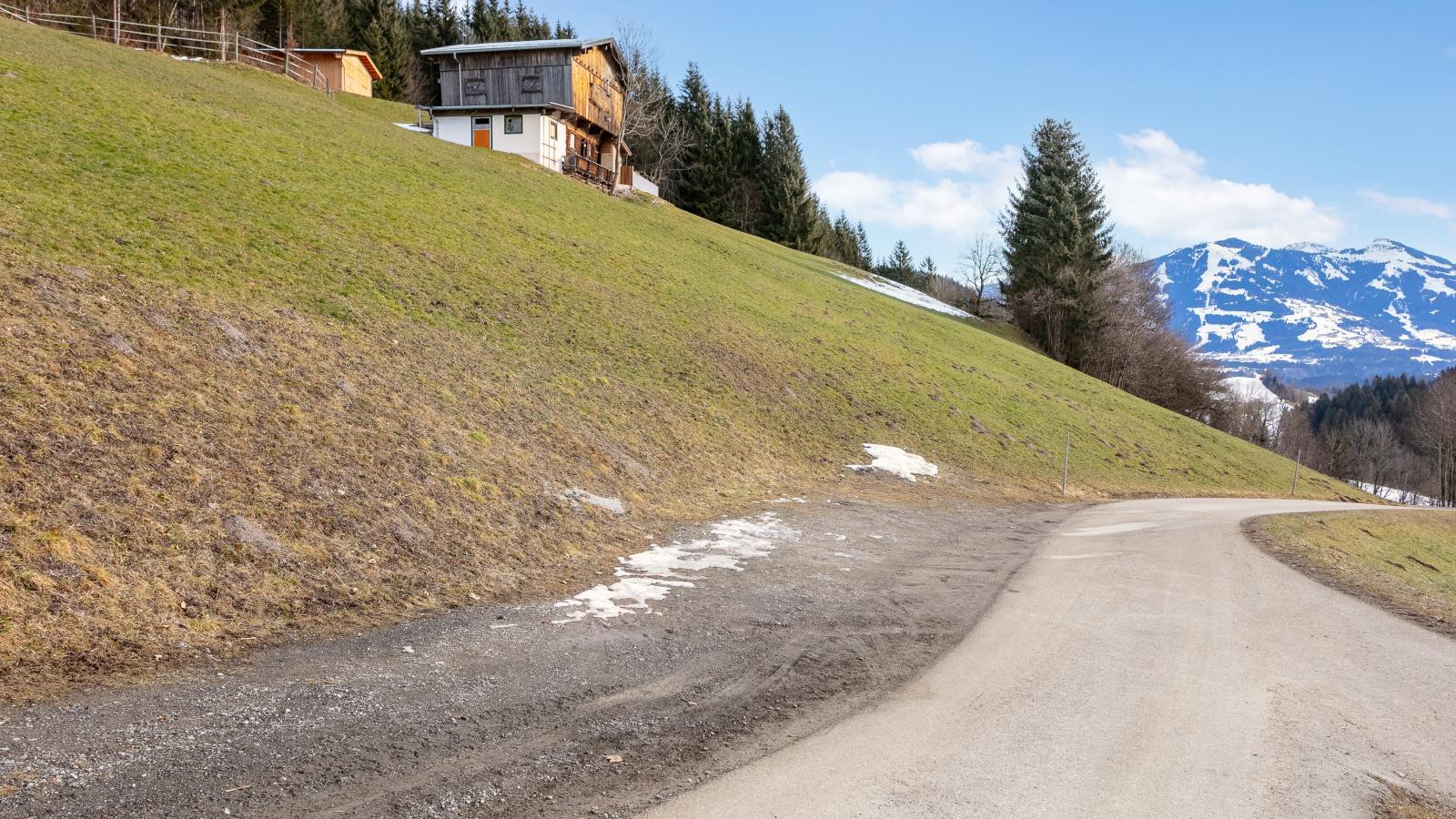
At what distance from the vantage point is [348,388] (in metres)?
12.0

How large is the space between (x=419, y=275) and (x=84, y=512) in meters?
12.5

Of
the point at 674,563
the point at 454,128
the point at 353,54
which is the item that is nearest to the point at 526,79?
the point at 454,128

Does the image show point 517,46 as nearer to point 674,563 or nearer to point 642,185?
point 642,185

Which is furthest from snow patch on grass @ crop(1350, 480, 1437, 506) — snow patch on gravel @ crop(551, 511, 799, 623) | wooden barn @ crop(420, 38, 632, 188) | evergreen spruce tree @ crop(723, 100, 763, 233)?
snow patch on gravel @ crop(551, 511, 799, 623)

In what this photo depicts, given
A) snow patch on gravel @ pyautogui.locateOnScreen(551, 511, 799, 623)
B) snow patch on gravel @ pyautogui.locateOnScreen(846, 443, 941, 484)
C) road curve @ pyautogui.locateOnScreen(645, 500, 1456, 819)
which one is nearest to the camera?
road curve @ pyautogui.locateOnScreen(645, 500, 1456, 819)

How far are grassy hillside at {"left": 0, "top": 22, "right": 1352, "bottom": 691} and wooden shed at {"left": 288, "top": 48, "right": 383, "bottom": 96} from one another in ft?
83.5

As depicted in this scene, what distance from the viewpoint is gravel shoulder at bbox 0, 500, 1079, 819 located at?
4.44 metres

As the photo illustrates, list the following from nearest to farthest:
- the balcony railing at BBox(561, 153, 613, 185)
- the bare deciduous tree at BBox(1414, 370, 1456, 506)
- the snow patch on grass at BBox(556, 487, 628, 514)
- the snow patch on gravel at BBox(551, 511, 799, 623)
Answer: the snow patch on gravel at BBox(551, 511, 799, 623) → the snow patch on grass at BBox(556, 487, 628, 514) → the balcony railing at BBox(561, 153, 613, 185) → the bare deciduous tree at BBox(1414, 370, 1456, 506)

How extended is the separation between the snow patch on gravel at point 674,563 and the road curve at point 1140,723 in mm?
3407

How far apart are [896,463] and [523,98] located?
3465 centimetres

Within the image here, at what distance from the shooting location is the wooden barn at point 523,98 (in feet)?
149

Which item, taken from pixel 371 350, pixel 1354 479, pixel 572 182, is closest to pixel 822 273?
pixel 572 182

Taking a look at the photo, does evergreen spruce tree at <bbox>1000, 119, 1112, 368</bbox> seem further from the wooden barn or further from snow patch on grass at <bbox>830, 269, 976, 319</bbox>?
the wooden barn

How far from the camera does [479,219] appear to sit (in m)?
26.0
